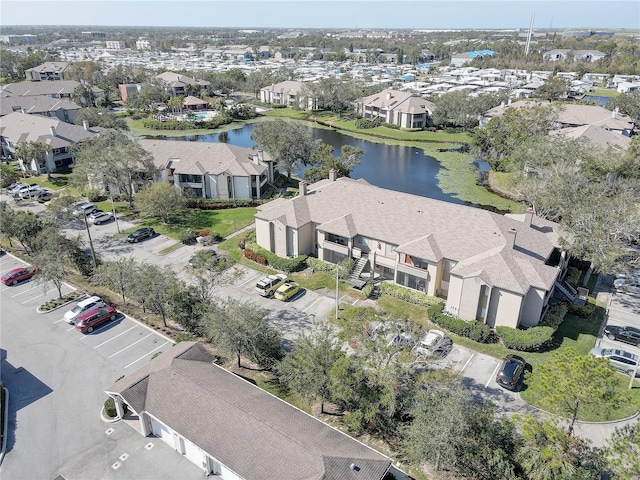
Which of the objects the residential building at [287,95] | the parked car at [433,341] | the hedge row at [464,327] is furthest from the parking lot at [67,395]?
the residential building at [287,95]

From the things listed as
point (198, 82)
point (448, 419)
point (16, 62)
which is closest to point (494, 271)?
point (448, 419)

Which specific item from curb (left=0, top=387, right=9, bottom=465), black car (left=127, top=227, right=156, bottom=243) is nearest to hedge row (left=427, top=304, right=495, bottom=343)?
curb (left=0, top=387, right=9, bottom=465)

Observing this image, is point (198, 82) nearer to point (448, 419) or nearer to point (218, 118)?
point (218, 118)

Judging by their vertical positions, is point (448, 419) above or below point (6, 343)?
above

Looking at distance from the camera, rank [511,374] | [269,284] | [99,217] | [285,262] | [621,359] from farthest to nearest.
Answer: [99,217], [285,262], [269,284], [621,359], [511,374]

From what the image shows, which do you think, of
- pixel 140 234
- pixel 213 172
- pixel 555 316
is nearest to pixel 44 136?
pixel 213 172

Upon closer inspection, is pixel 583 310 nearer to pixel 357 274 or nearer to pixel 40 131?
pixel 357 274
